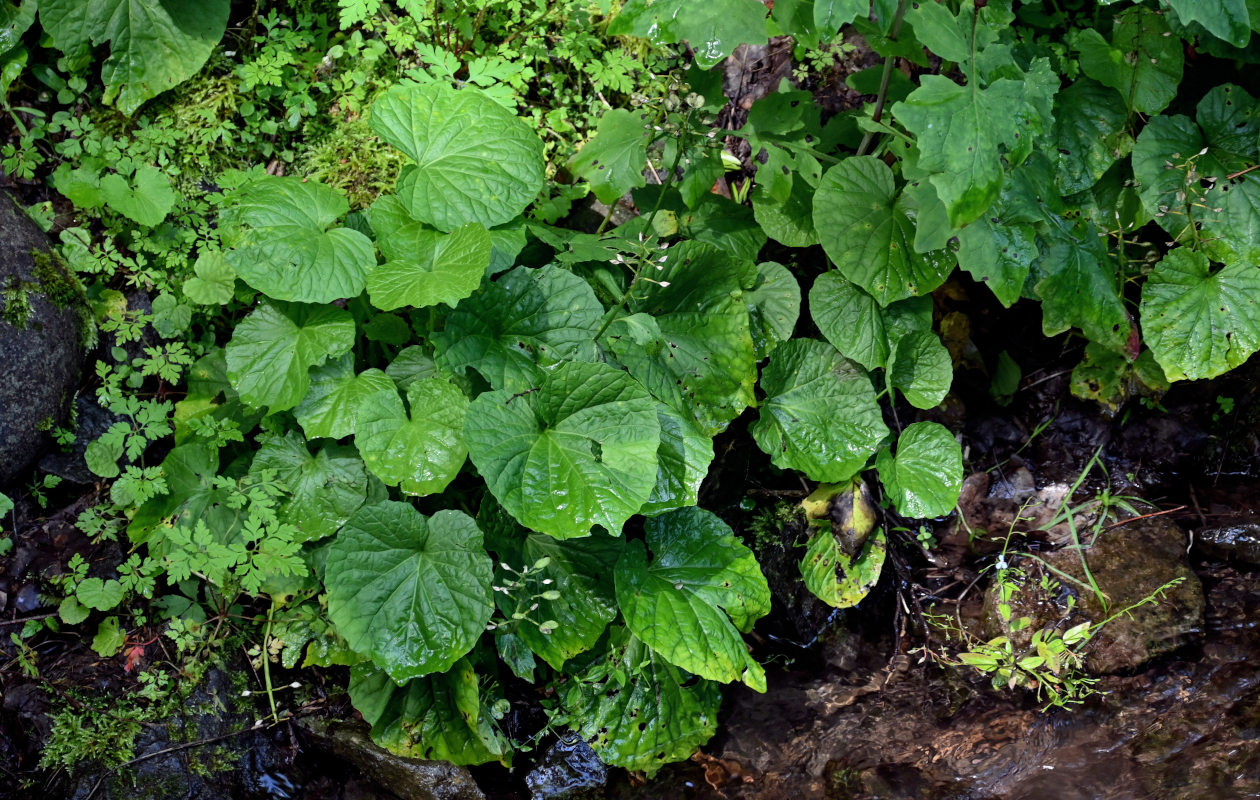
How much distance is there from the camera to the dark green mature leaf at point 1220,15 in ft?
7.06

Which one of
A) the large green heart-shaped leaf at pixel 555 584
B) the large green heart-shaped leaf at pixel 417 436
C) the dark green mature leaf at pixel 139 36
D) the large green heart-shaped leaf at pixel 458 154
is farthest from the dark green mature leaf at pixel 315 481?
the dark green mature leaf at pixel 139 36

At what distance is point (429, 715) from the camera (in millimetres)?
2502

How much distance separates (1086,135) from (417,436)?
2.39 m

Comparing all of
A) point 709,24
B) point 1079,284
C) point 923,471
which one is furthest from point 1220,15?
point 923,471

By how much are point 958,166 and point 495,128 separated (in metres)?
1.41

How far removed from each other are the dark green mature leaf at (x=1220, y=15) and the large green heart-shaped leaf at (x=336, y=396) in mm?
2420

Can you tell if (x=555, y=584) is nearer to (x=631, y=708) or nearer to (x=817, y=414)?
(x=631, y=708)

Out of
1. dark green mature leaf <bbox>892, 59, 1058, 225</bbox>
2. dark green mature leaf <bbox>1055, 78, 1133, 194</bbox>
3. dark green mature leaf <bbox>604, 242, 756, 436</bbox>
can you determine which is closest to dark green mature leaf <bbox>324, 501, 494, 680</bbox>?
dark green mature leaf <bbox>604, 242, 756, 436</bbox>

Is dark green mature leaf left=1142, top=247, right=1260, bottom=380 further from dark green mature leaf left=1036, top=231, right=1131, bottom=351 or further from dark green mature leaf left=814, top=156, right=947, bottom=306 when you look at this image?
dark green mature leaf left=814, top=156, right=947, bottom=306

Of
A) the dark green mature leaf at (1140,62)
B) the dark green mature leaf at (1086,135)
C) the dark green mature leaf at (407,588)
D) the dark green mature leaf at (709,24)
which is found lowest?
the dark green mature leaf at (407,588)

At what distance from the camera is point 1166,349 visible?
8.96 feet

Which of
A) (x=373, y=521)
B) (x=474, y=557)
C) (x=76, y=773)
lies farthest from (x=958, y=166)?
(x=76, y=773)

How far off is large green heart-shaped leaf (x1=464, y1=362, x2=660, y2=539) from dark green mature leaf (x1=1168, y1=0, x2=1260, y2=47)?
1746mm

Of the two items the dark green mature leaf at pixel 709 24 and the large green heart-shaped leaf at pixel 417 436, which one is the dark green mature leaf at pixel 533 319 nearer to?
the large green heart-shaped leaf at pixel 417 436
